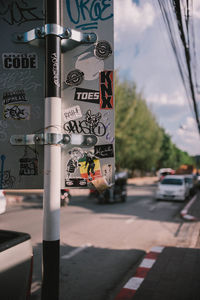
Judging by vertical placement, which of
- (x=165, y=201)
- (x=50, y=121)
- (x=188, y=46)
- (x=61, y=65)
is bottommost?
(x=165, y=201)

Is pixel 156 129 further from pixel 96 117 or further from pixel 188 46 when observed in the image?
pixel 96 117

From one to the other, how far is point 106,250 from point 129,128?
2873 cm

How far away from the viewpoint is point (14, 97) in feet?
7.05

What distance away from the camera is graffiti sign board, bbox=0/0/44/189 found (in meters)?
2.09

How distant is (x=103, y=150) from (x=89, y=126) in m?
0.21

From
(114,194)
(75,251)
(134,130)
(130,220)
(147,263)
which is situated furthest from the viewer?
(134,130)

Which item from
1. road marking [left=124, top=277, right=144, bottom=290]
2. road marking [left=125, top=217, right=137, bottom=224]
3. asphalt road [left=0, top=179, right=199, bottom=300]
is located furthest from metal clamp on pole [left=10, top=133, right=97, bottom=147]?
road marking [left=125, top=217, right=137, bottom=224]

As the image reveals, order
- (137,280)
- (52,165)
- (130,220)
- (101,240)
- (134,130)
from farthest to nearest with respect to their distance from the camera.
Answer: (134,130)
(130,220)
(101,240)
(137,280)
(52,165)

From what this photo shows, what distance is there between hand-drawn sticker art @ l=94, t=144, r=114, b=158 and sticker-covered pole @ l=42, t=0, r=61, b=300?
0.99 ft

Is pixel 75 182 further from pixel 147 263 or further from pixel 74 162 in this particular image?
pixel 147 263

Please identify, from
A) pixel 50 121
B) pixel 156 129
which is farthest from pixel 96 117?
pixel 156 129

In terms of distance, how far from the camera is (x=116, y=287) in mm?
4742

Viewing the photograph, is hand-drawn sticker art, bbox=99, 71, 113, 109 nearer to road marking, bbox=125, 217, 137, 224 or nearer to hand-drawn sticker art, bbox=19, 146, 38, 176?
hand-drawn sticker art, bbox=19, 146, 38, 176

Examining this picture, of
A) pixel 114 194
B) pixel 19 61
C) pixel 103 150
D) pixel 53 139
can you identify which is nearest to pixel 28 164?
pixel 53 139
